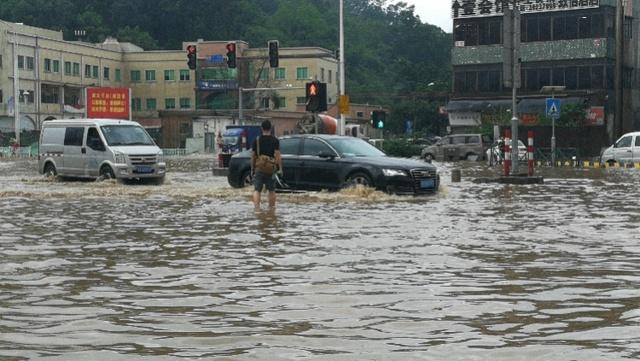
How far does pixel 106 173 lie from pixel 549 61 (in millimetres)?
42008

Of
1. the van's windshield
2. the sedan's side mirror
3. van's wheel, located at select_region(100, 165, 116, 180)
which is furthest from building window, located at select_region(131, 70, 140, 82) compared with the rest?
the sedan's side mirror

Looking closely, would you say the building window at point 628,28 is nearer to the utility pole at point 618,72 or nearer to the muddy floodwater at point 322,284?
the utility pole at point 618,72

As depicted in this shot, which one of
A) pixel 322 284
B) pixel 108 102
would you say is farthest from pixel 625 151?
pixel 108 102

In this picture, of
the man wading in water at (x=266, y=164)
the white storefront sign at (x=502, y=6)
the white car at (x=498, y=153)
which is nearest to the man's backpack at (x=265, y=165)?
the man wading in water at (x=266, y=164)

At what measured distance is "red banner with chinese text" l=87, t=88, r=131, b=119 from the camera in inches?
2692

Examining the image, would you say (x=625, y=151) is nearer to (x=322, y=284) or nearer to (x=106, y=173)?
(x=106, y=173)

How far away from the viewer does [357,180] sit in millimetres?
19375

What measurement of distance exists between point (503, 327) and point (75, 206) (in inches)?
513

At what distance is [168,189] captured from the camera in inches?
902

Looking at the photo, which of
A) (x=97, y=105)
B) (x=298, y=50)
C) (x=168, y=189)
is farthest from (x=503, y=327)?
(x=298, y=50)

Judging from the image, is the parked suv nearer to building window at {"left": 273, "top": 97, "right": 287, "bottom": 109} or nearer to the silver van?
the silver van

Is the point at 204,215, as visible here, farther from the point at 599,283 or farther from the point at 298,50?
the point at 298,50

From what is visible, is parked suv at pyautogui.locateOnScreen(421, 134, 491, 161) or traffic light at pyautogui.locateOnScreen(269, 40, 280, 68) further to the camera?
parked suv at pyautogui.locateOnScreen(421, 134, 491, 161)

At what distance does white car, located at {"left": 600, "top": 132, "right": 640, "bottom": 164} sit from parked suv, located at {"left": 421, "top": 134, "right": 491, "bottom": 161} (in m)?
11.4
